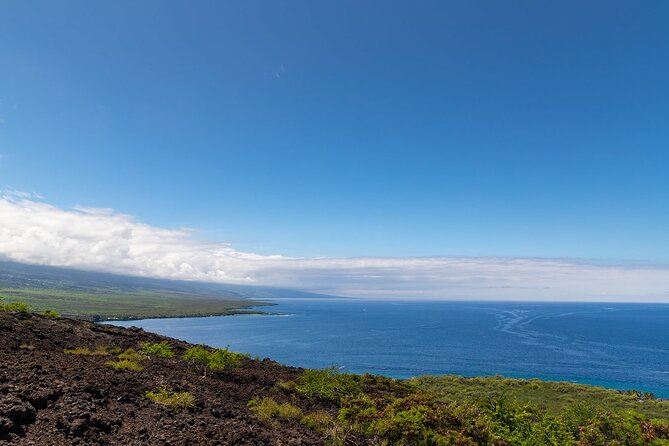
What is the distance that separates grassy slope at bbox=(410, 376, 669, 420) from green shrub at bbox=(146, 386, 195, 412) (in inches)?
1202

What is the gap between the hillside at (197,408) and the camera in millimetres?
9078

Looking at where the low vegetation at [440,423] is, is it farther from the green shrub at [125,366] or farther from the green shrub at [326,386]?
the green shrub at [125,366]

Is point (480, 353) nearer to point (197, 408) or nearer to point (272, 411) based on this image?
point (272, 411)

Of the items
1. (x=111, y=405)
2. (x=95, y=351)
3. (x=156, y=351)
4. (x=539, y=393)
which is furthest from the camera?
(x=539, y=393)

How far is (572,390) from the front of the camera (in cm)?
4747

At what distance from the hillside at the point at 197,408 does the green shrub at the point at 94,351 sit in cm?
12

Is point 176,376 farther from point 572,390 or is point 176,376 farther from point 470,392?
point 572,390

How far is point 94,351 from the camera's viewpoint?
1939 centimetres

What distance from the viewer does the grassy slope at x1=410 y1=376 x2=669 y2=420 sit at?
3891cm

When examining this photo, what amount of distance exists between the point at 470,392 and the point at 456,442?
116ft

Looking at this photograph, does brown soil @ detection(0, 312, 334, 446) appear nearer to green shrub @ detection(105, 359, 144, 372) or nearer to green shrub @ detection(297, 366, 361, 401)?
green shrub @ detection(105, 359, 144, 372)

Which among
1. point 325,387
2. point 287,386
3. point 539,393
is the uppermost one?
point 287,386

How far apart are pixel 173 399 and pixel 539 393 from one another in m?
48.2

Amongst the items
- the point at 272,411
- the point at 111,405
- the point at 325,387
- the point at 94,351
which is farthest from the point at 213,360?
the point at 111,405
